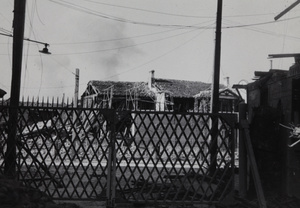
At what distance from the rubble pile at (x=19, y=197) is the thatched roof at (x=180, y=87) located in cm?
2500

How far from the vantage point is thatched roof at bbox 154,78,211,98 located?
1213 inches

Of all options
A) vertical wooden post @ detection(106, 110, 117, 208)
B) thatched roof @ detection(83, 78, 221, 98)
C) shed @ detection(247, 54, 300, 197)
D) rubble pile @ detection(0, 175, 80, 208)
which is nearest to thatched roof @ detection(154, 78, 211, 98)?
thatched roof @ detection(83, 78, 221, 98)

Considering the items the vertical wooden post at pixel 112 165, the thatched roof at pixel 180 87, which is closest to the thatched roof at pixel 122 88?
the thatched roof at pixel 180 87

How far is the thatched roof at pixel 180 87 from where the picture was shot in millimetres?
30812

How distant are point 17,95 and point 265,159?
6282 millimetres

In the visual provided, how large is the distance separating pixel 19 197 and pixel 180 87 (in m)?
28.0

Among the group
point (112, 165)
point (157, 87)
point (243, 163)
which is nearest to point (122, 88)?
point (157, 87)

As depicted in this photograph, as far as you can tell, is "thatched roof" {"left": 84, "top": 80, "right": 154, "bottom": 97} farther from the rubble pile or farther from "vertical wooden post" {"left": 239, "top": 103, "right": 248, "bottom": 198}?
the rubble pile

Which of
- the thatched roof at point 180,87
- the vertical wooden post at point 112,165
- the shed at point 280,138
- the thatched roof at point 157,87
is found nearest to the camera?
the vertical wooden post at point 112,165

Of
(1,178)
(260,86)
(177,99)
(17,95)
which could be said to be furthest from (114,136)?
(177,99)

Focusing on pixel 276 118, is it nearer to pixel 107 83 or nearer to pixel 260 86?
pixel 260 86

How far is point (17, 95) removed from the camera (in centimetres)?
768

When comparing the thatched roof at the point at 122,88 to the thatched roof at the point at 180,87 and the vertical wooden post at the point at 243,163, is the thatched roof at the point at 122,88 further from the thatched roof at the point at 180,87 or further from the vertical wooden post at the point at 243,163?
the vertical wooden post at the point at 243,163

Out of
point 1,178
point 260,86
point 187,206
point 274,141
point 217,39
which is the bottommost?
point 187,206
